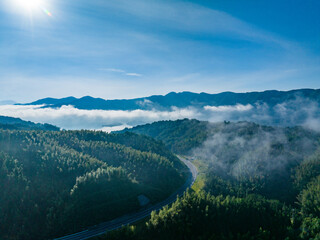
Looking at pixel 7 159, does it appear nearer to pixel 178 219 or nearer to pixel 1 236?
pixel 1 236

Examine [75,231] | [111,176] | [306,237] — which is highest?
[111,176]

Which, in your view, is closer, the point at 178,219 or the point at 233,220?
the point at 178,219

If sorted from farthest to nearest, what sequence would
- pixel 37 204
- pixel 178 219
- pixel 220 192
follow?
1. pixel 220 192
2. pixel 37 204
3. pixel 178 219

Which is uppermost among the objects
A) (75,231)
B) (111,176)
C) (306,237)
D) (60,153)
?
(60,153)

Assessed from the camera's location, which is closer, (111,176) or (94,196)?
(94,196)

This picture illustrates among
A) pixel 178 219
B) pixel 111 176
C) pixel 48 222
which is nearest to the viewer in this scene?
pixel 178 219

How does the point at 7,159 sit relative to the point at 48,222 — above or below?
above

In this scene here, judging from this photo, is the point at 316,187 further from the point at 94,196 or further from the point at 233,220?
the point at 94,196

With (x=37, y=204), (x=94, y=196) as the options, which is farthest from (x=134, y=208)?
(x=37, y=204)

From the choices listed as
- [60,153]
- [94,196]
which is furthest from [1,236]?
[60,153]

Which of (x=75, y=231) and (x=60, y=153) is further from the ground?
(x=60, y=153)
